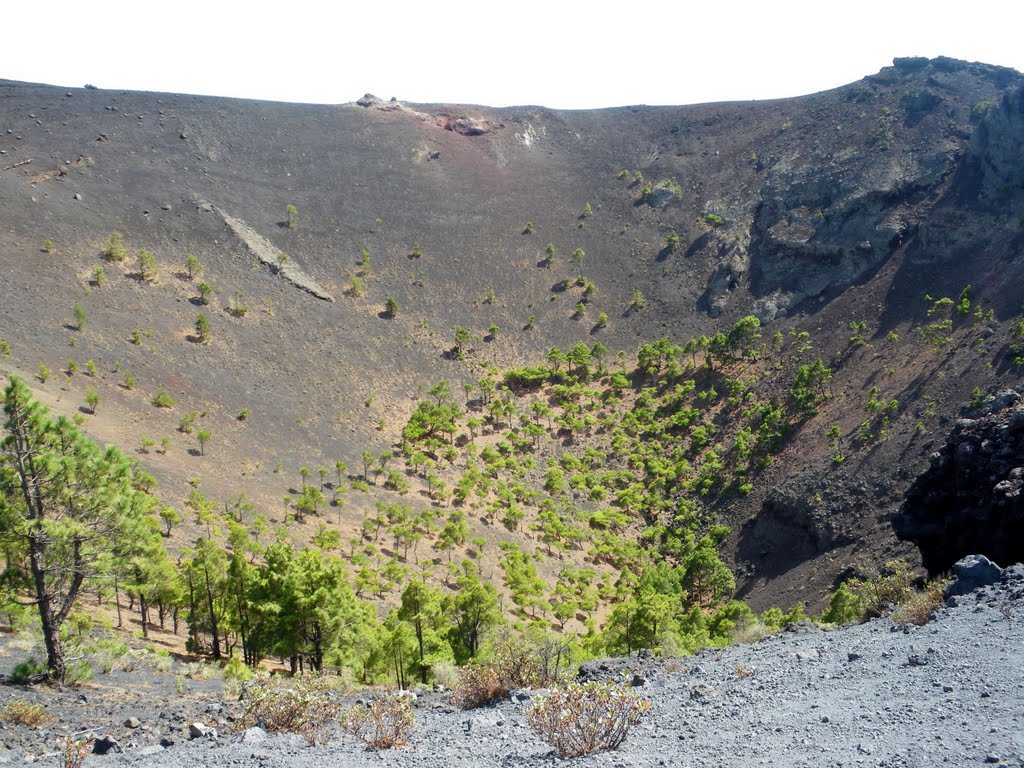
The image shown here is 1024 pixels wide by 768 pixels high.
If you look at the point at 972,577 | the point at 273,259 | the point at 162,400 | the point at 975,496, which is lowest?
the point at 972,577

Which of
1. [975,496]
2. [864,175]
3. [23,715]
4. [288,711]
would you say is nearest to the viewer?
[288,711]

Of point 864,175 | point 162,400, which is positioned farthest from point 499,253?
point 162,400

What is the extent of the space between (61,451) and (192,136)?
71313mm

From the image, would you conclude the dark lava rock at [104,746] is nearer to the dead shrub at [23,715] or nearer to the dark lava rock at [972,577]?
the dead shrub at [23,715]

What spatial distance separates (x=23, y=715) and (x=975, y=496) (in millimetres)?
24359

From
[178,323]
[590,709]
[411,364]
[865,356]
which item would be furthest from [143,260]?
[590,709]

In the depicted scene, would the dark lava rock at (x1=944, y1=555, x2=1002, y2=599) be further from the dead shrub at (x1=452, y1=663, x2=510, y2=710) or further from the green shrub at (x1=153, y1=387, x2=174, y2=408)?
the green shrub at (x1=153, y1=387, x2=174, y2=408)

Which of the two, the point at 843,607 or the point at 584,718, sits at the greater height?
the point at 584,718

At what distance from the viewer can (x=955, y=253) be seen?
56.8 m

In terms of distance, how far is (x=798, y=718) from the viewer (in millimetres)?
9891

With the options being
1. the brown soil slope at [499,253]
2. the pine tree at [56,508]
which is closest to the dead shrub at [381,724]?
the pine tree at [56,508]

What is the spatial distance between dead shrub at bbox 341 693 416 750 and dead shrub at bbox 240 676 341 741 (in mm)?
365

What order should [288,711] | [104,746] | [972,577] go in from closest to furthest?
[104,746]
[288,711]
[972,577]

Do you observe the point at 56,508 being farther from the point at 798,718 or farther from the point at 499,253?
the point at 499,253
